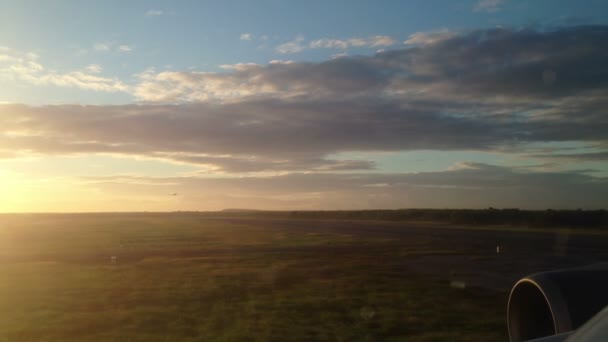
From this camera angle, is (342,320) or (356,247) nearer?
(342,320)

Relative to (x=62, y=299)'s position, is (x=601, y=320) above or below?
above

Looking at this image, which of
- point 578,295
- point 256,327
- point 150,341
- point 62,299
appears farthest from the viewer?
point 62,299

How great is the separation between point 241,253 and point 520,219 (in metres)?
45.3

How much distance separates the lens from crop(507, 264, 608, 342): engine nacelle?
445 centimetres

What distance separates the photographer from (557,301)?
4.49m

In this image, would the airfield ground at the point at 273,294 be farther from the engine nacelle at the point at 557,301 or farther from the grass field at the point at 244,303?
the engine nacelle at the point at 557,301

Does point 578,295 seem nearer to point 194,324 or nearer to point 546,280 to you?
point 546,280

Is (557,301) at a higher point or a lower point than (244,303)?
higher

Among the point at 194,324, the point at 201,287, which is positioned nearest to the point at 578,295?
the point at 194,324

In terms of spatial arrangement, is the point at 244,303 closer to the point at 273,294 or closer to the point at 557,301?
the point at 273,294

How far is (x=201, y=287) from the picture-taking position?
1731 cm

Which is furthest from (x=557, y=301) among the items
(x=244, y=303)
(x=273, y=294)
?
(x=273, y=294)

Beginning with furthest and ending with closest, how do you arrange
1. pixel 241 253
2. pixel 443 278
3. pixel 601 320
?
pixel 241 253 < pixel 443 278 < pixel 601 320

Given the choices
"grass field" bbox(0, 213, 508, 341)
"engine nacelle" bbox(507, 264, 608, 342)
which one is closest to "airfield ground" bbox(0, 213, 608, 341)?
"grass field" bbox(0, 213, 508, 341)
